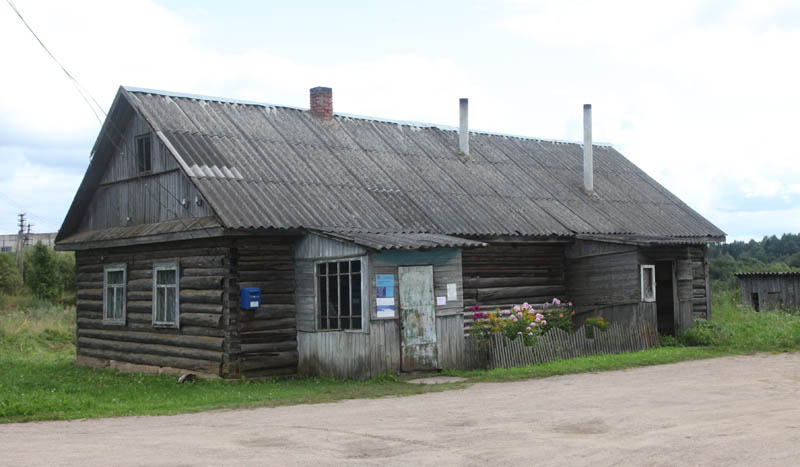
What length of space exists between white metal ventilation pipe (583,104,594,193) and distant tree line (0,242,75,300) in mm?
32085

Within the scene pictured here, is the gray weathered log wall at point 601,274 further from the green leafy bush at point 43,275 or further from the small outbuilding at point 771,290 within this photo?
the green leafy bush at point 43,275

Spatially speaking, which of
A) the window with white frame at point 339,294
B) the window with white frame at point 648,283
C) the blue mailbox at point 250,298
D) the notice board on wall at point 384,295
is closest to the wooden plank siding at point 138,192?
the blue mailbox at point 250,298

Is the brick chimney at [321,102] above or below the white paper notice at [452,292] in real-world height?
above

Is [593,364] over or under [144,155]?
under

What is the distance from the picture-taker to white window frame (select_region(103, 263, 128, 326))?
2067 centimetres

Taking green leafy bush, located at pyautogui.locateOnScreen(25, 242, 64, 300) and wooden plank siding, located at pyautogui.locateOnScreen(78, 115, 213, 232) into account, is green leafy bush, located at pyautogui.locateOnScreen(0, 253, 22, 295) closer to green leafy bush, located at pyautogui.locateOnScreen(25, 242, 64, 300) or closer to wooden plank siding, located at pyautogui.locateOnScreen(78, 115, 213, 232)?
green leafy bush, located at pyautogui.locateOnScreen(25, 242, 64, 300)

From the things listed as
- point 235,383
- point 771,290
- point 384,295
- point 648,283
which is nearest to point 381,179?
point 384,295

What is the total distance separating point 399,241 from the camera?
16.7m

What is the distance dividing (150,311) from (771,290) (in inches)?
965

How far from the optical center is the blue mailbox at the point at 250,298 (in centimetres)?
1712

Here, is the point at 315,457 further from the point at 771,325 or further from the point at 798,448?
the point at 771,325

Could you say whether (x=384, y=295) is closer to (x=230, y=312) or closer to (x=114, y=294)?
(x=230, y=312)

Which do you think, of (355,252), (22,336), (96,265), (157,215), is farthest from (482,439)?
(22,336)

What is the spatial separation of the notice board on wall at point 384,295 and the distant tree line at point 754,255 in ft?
155
